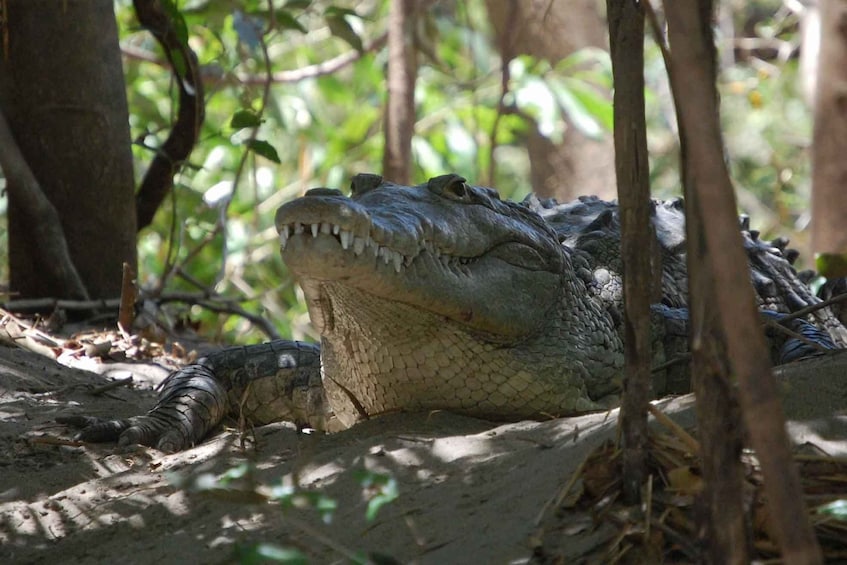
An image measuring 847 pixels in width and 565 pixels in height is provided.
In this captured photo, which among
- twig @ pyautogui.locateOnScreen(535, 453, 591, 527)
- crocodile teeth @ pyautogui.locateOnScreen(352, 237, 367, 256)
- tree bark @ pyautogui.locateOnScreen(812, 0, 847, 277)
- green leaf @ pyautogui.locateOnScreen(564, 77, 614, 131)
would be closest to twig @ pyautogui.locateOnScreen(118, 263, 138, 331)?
crocodile teeth @ pyautogui.locateOnScreen(352, 237, 367, 256)

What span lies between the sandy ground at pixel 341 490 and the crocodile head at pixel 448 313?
154 mm

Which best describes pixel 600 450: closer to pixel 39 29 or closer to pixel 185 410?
pixel 185 410

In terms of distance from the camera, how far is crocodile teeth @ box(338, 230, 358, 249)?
2.67 m

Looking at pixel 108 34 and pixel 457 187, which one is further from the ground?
pixel 108 34

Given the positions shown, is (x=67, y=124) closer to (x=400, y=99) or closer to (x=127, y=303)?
(x=127, y=303)

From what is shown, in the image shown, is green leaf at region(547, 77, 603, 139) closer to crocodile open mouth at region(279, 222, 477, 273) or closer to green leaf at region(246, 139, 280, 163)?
green leaf at region(246, 139, 280, 163)

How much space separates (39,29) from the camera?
4.69 meters

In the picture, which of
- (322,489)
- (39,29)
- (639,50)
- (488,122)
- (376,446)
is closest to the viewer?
(639,50)

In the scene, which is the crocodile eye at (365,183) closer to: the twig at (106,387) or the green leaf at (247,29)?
the twig at (106,387)

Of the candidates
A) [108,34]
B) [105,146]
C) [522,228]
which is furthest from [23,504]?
[108,34]

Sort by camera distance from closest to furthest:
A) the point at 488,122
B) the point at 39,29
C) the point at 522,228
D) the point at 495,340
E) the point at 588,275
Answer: the point at 495,340 < the point at 522,228 < the point at 588,275 < the point at 39,29 < the point at 488,122

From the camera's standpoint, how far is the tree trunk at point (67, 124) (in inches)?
185

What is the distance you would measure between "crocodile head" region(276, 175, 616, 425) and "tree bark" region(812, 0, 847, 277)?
14.6ft

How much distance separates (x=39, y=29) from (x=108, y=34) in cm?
30
